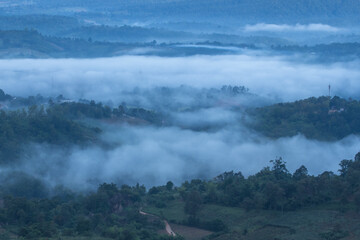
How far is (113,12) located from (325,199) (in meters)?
76.5

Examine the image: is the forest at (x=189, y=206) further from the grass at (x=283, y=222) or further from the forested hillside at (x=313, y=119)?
the forested hillside at (x=313, y=119)

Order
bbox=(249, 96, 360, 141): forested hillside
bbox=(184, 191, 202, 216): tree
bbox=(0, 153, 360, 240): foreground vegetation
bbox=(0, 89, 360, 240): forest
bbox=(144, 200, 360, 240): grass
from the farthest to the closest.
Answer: bbox=(249, 96, 360, 141): forested hillside
bbox=(184, 191, 202, 216): tree
bbox=(0, 89, 360, 240): forest
bbox=(0, 153, 360, 240): foreground vegetation
bbox=(144, 200, 360, 240): grass

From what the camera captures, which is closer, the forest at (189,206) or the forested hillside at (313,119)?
the forest at (189,206)

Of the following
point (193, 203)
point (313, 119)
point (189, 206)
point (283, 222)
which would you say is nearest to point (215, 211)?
point (193, 203)

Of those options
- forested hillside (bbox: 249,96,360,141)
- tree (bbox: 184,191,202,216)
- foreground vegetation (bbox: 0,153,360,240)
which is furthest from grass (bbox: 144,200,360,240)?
forested hillside (bbox: 249,96,360,141)

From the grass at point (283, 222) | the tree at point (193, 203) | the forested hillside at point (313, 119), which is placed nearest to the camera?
the grass at point (283, 222)

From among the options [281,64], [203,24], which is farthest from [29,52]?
[203,24]

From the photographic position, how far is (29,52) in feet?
206

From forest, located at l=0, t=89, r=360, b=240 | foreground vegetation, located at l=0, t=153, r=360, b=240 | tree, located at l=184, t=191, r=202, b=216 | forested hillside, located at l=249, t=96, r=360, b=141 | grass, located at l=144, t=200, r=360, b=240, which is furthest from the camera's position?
forested hillside, located at l=249, t=96, r=360, b=141

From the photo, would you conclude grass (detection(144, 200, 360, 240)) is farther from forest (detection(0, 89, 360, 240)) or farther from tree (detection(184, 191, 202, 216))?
tree (detection(184, 191, 202, 216))

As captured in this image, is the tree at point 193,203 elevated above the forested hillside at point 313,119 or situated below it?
below

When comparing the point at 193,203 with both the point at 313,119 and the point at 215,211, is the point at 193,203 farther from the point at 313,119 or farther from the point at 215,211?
the point at 313,119

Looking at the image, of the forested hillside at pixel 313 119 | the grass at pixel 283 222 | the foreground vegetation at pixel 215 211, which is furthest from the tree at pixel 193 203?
the forested hillside at pixel 313 119

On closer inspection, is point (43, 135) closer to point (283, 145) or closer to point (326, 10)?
point (283, 145)
